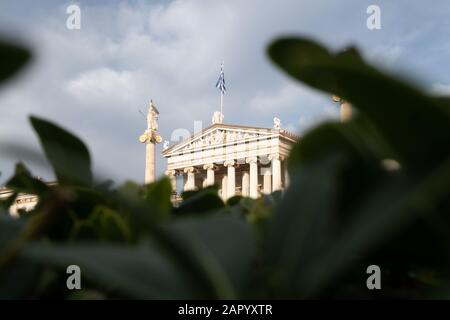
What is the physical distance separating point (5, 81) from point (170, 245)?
5.3 inches

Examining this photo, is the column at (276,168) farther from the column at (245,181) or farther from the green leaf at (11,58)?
the green leaf at (11,58)

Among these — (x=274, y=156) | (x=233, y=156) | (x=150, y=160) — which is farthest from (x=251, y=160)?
(x=150, y=160)

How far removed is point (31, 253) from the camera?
25 cm

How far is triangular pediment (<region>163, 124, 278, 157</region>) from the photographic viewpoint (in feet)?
83.6

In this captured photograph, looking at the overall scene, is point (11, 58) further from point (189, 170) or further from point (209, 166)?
point (189, 170)

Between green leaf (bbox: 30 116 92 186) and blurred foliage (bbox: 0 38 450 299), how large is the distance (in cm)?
8

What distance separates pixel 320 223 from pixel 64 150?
10.0 inches

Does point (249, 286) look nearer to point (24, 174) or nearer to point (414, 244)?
point (414, 244)

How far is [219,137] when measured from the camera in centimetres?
2683

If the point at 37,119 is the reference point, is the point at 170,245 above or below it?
below

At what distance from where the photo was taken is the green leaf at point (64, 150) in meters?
0.42

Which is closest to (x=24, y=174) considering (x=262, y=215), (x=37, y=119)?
(x=37, y=119)

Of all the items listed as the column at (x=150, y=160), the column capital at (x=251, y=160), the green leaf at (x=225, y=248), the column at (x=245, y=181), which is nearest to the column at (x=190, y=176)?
the column at (x=150, y=160)

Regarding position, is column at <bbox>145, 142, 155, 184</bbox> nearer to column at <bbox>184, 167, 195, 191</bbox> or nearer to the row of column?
the row of column
